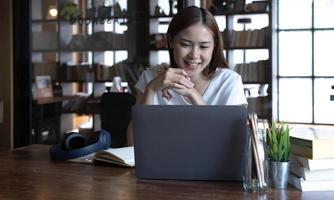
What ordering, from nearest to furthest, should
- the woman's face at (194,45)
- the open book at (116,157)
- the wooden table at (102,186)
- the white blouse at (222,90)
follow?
the wooden table at (102,186) < the open book at (116,157) < the woman's face at (194,45) < the white blouse at (222,90)

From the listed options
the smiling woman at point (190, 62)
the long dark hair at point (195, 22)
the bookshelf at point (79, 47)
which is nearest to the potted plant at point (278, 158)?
the smiling woman at point (190, 62)

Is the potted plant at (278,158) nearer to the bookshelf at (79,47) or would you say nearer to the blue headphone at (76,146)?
the blue headphone at (76,146)

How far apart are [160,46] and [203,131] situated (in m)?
3.02

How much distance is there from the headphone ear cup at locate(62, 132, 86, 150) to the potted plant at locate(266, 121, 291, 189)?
74 cm

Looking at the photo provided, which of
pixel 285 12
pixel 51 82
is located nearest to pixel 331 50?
pixel 285 12

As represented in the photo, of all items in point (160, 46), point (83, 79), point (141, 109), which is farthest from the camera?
point (83, 79)

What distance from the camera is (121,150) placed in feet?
5.09

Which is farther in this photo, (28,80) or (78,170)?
(28,80)

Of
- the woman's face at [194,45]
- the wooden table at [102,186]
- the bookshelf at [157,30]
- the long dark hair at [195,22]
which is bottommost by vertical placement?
the wooden table at [102,186]

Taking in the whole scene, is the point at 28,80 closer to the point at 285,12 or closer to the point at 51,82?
the point at 51,82

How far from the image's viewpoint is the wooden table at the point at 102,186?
107 cm

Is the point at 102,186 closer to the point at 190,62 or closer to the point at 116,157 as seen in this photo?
the point at 116,157

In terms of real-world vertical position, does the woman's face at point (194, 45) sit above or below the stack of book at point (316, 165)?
above

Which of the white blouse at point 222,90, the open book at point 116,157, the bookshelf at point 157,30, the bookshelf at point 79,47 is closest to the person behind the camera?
the open book at point 116,157
